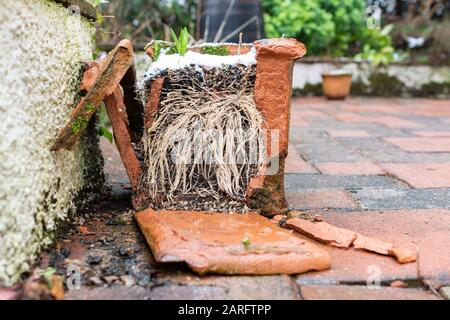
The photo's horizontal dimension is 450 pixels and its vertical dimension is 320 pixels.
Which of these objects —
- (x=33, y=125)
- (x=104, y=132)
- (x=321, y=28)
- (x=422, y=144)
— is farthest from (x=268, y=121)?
(x=321, y=28)

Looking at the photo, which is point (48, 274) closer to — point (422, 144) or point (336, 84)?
point (422, 144)

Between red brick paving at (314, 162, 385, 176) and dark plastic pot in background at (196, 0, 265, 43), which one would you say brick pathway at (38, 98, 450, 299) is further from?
dark plastic pot in background at (196, 0, 265, 43)

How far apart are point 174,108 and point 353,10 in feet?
16.5

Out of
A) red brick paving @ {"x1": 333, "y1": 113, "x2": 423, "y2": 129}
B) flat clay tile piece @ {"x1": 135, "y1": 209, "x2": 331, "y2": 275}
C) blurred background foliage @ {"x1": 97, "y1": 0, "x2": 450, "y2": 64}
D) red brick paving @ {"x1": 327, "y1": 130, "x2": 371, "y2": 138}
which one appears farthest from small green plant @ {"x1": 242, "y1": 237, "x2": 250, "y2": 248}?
blurred background foliage @ {"x1": 97, "y1": 0, "x2": 450, "y2": 64}

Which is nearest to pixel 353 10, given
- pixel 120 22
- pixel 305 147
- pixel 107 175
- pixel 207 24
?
pixel 207 24

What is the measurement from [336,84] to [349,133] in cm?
205

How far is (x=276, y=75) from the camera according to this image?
1.79 meters

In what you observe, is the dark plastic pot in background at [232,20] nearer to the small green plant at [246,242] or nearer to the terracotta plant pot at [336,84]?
the terracotta plant pot at [336,84]

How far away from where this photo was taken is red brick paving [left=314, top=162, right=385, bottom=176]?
261cm

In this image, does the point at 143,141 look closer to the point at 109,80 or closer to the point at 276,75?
the point at 109,80

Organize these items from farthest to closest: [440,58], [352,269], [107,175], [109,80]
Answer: [440,58], [107,175], [109,80], [352,269]

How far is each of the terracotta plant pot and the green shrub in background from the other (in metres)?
0.64

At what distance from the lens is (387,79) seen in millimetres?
6199

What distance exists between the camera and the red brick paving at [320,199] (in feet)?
6.66
